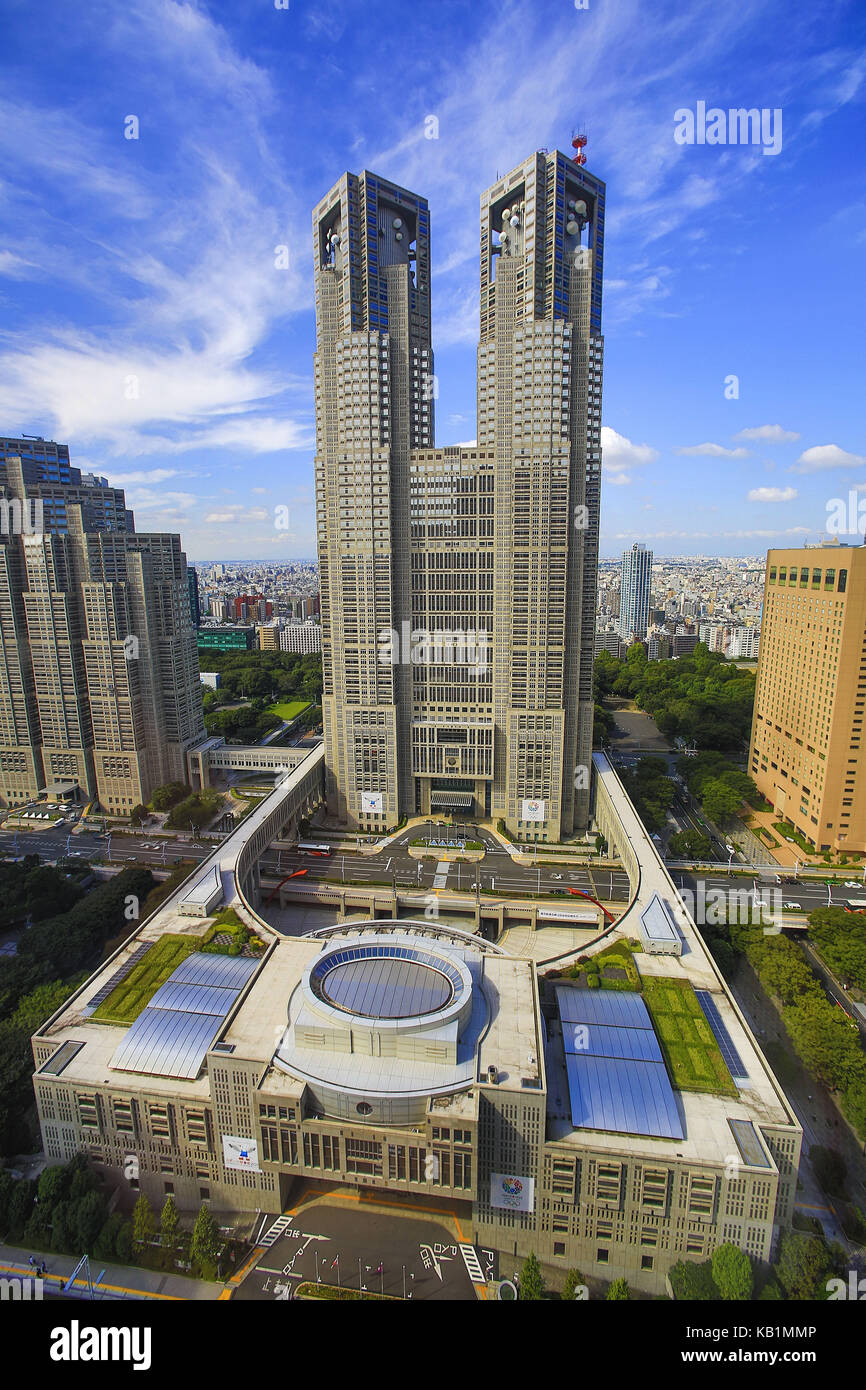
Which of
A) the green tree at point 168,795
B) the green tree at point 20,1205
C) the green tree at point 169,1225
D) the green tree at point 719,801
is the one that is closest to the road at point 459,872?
the green tree at point 719,801

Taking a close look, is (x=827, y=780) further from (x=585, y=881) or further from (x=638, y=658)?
(x=638, y=658)

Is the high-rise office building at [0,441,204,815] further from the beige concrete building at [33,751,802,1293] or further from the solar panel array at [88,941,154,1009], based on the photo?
the beige concrete building at [33,751,802,1293]

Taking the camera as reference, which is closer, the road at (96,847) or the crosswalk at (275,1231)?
the crosswalk at (275,1231)

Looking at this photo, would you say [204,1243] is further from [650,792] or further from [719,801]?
[719,801]

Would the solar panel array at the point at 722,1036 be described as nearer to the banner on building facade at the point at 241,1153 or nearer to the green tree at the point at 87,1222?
the banner on building facade at the point at 241,1153

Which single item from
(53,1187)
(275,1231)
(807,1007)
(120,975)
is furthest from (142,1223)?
(807,1007)
